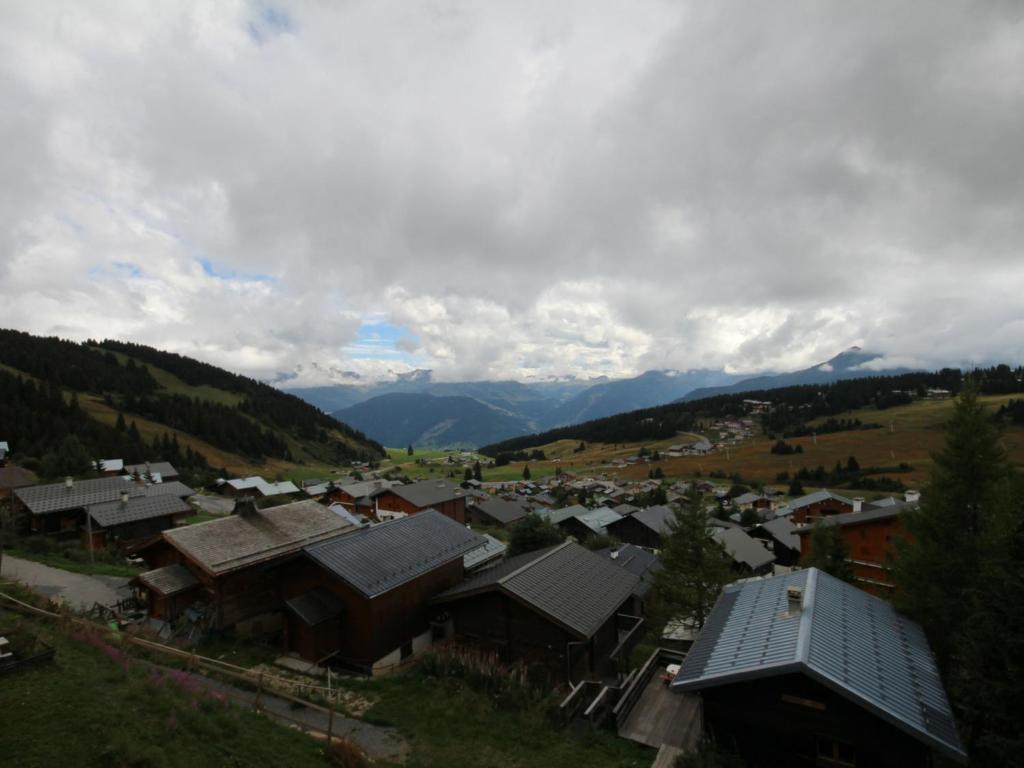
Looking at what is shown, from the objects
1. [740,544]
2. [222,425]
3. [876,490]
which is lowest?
[876,490]

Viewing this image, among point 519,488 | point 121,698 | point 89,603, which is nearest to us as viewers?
point 121,698

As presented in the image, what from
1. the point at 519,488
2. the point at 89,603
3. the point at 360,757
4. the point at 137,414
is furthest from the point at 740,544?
the point at 137,414

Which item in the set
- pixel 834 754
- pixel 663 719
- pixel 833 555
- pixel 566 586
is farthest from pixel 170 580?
pixel 833 555

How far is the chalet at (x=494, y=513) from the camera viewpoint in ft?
262

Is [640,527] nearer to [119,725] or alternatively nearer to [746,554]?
[746,554]

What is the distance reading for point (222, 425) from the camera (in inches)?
6038

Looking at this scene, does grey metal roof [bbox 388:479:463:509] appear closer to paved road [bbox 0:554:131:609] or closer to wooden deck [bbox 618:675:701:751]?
paved road [bbox 0:554:131:609]

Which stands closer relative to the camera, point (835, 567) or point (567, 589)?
point (567, 589)

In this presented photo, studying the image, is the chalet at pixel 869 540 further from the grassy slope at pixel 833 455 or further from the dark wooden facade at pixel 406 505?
A: the grassy slope at pixel 833 455

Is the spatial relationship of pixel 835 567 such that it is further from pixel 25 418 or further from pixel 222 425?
pixel 222 425

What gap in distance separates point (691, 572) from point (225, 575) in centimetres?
2407

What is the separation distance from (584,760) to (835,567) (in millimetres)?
25726

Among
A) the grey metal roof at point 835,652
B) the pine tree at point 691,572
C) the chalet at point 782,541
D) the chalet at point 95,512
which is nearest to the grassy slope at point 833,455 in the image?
the chalet at point 782,541

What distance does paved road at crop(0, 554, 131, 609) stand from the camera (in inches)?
1026
